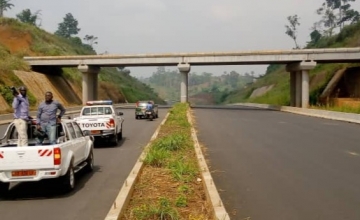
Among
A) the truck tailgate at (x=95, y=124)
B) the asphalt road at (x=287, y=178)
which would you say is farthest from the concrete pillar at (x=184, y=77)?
the truck tailgate at (x=95, y=124)

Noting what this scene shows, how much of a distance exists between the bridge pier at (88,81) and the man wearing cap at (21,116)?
176ft

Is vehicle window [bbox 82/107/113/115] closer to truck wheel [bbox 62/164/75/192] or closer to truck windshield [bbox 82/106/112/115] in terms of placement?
truck windshield [bbox 82/106/112/115]

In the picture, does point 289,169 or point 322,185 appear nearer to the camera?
point 322,185

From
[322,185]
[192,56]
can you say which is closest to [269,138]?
[322,185]

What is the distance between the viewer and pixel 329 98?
65438 mm

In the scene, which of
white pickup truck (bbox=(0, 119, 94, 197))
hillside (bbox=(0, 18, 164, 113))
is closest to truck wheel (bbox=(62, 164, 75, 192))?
white pickup truck (bbox=(0, 119, 94, 197))

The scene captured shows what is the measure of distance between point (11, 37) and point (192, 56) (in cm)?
3866

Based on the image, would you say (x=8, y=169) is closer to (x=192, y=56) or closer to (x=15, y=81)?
(x=15, y=81)

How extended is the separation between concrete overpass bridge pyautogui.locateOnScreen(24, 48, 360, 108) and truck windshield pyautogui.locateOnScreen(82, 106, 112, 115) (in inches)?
1562

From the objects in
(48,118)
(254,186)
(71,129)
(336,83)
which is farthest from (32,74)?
(254,186)

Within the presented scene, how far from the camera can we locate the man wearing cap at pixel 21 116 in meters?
10.9

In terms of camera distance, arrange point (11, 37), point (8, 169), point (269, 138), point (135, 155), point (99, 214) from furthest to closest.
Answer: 1. point (11, 37)
2. point (269, 138)
3. point (135, 155)
4. point (8, 169)
5. point (99, 214)

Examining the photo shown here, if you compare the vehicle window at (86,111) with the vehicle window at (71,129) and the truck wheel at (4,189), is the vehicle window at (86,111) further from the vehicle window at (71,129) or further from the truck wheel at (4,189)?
the truck wheel at (4,189)

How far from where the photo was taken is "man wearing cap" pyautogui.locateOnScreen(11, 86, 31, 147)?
35.7 ft
